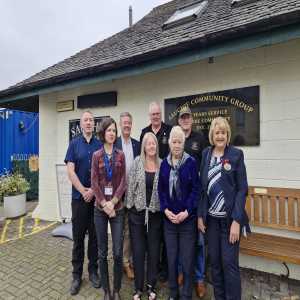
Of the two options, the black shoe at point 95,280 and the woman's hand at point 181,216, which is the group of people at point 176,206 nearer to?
the woman's hand at point 181,216

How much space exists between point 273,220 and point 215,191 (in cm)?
141

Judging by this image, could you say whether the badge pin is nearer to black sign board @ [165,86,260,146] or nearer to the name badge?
the name badge

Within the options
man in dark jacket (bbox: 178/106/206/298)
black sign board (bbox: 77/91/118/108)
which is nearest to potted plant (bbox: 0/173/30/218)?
black sign board (bbox: 77/91/118/108)

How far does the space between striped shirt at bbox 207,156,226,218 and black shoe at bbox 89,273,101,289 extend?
5.29 feet

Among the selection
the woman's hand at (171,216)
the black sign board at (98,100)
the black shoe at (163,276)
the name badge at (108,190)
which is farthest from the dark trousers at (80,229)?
the black sign board at (98,100)

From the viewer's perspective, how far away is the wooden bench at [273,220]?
296cm

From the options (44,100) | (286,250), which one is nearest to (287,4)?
(286,250)

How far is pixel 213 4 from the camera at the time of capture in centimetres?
530

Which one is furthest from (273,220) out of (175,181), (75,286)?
(75,286)

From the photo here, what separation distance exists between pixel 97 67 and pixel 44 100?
229cm

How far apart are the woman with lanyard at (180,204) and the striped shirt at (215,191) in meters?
0.14

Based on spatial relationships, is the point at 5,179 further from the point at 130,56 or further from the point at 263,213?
the point at 263,213

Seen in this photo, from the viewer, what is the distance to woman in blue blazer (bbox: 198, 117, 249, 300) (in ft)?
7.66

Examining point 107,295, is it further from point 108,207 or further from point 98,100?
point 98,100
